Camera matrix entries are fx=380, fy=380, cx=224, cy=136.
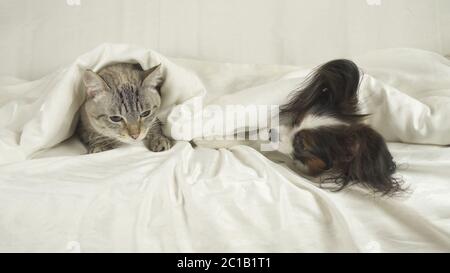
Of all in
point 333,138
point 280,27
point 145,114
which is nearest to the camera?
point 333,138

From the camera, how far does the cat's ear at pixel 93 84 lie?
3.37 ft

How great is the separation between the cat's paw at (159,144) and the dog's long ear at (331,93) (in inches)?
14.1

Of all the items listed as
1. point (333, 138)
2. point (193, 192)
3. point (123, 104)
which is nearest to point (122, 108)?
point (123, 104)

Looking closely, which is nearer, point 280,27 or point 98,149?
point 98,149

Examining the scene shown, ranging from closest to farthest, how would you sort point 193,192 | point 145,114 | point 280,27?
point 193,192 → point 145,114 → point 280,27

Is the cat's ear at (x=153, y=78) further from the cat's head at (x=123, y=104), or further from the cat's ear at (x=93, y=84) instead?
the cat's ear at (x=93, y=84)

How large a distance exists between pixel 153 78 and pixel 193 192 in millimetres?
405

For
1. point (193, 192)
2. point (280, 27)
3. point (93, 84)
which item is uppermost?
point (280, 27)

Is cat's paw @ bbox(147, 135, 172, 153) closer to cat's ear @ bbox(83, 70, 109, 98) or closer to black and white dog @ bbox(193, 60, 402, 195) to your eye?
black and white dog @ bbox(193, 60, 402, 195)

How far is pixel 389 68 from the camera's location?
4.49 ft

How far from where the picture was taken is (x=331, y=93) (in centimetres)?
112

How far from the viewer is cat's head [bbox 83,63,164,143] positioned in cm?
109

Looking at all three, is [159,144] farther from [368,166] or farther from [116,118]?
[368,166]

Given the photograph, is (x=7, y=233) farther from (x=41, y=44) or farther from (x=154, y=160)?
(x=41, y=44)
